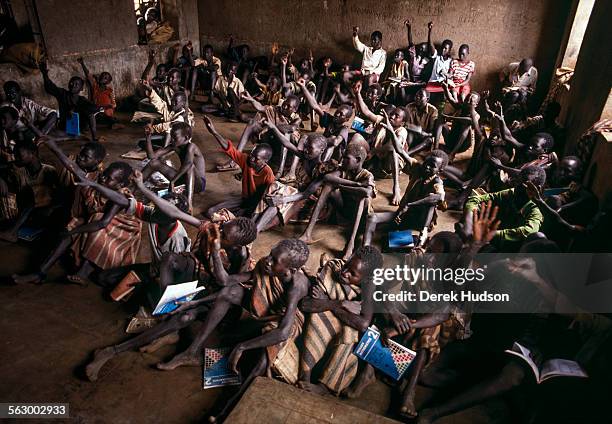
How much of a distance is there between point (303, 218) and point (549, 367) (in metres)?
2.99

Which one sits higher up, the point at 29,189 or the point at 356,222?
the point at 29,189

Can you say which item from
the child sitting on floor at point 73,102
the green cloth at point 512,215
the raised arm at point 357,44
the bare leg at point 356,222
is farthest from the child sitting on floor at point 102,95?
the green cloth at point 512,215

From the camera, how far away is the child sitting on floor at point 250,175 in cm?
464

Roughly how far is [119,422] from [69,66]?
7272mm

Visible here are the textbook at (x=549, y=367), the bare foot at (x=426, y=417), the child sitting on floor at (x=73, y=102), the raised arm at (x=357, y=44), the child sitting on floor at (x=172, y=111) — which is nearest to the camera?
the textbook at (x=549, y=367)

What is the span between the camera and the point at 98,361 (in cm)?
276

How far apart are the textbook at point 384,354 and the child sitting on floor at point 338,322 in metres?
0.06

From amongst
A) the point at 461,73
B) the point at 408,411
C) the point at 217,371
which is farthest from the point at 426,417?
the point at 461,73

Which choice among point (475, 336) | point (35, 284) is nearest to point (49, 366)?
point (35, 284)

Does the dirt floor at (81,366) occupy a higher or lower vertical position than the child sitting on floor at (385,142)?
lower

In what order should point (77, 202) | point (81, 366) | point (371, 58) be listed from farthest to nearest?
point (371, 58) → point (77, 202) → point (81, 366)

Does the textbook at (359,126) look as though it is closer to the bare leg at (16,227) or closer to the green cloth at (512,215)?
the green cloth at (512,215)

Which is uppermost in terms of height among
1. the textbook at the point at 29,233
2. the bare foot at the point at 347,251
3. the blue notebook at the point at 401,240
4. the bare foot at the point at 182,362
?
the blue notebook at the point at 401,240

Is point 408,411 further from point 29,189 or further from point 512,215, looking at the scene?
point 29,189
